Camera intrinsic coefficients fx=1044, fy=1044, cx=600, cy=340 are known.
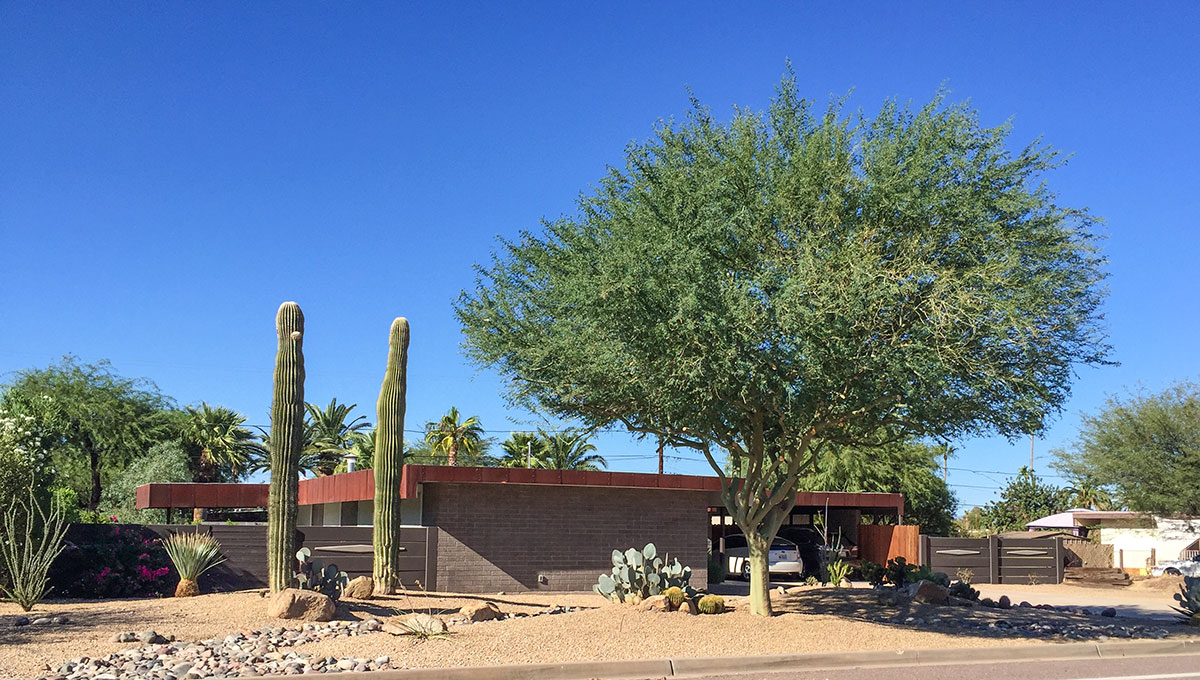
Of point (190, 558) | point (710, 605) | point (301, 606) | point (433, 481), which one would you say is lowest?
point (710, 605)

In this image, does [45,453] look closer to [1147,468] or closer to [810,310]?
[810,310]

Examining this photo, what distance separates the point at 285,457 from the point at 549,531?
8942mm

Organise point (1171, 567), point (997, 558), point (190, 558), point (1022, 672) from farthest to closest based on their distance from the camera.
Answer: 1. point (1171, 567)
2. point (997, 558)
3. point (190, 558)
4. point (1022, 672)

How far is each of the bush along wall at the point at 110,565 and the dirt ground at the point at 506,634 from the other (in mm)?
1322

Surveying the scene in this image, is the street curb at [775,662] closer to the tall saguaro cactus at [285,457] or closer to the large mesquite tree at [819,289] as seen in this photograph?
the large mesquite tree at [819,289]

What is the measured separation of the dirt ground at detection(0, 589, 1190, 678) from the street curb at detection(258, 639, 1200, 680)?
0.37 meters

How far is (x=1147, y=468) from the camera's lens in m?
38.6

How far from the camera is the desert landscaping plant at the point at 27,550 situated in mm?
16203

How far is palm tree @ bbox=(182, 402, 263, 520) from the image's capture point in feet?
192

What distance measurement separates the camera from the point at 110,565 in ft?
64.4

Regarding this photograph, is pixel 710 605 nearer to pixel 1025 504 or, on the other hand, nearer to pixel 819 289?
pixel 819 289

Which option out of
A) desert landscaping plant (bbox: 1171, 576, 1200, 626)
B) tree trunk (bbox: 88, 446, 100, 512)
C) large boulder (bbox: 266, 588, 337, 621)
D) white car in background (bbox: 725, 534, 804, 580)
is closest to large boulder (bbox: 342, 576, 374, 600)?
large boulder (bbox: 266, 588, 337, 621)

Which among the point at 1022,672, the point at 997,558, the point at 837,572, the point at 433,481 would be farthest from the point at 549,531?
the point at 997,558

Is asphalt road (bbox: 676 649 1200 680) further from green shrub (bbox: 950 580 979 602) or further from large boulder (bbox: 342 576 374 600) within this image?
large boulder (bbox: 342 576 374 600)
